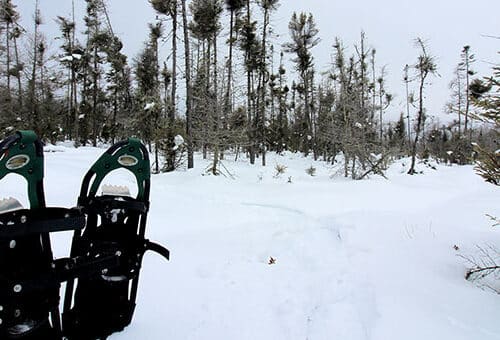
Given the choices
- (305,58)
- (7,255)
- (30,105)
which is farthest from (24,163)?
(30,105)

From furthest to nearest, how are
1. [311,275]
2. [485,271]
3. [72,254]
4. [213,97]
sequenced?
[213,97] → [311,275] → [485,271] → [72,254]

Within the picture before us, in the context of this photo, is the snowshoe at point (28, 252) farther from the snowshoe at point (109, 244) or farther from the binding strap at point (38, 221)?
the snowshoe at point (109, 244)

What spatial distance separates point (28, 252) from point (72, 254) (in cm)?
32

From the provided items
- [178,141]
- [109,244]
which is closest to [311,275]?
[109,244]

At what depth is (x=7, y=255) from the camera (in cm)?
128

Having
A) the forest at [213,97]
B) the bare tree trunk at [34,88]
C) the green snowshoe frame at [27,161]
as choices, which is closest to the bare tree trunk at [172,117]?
the forest at [213,97]

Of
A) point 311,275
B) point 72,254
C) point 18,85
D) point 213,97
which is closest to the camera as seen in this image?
point 72,254

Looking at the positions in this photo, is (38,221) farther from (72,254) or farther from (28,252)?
(72,254)

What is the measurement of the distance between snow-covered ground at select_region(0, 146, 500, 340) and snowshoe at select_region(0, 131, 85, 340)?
69 centimetres

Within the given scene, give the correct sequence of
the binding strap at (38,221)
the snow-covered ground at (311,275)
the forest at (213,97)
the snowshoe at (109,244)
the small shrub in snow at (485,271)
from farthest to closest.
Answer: the forest at (213,97) → the small shrub in snow at (485,271) → the snow-covered ground at (311,275) → the snowshoe at (109,244) → the binding strap at (38,221)

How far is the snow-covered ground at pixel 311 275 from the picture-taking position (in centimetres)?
217

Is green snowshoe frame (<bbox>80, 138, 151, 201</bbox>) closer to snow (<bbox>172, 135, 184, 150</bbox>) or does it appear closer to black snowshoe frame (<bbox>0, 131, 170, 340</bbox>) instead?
black snowshoe frame (<bbox>0, 131, 170, 340</bbox>)

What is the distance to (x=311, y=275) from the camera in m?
3.08

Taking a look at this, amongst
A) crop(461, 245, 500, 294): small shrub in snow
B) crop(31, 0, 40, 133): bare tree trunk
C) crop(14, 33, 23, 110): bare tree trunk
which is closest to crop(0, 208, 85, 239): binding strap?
crop(461, 245, 500, 294): small shrub in snow
